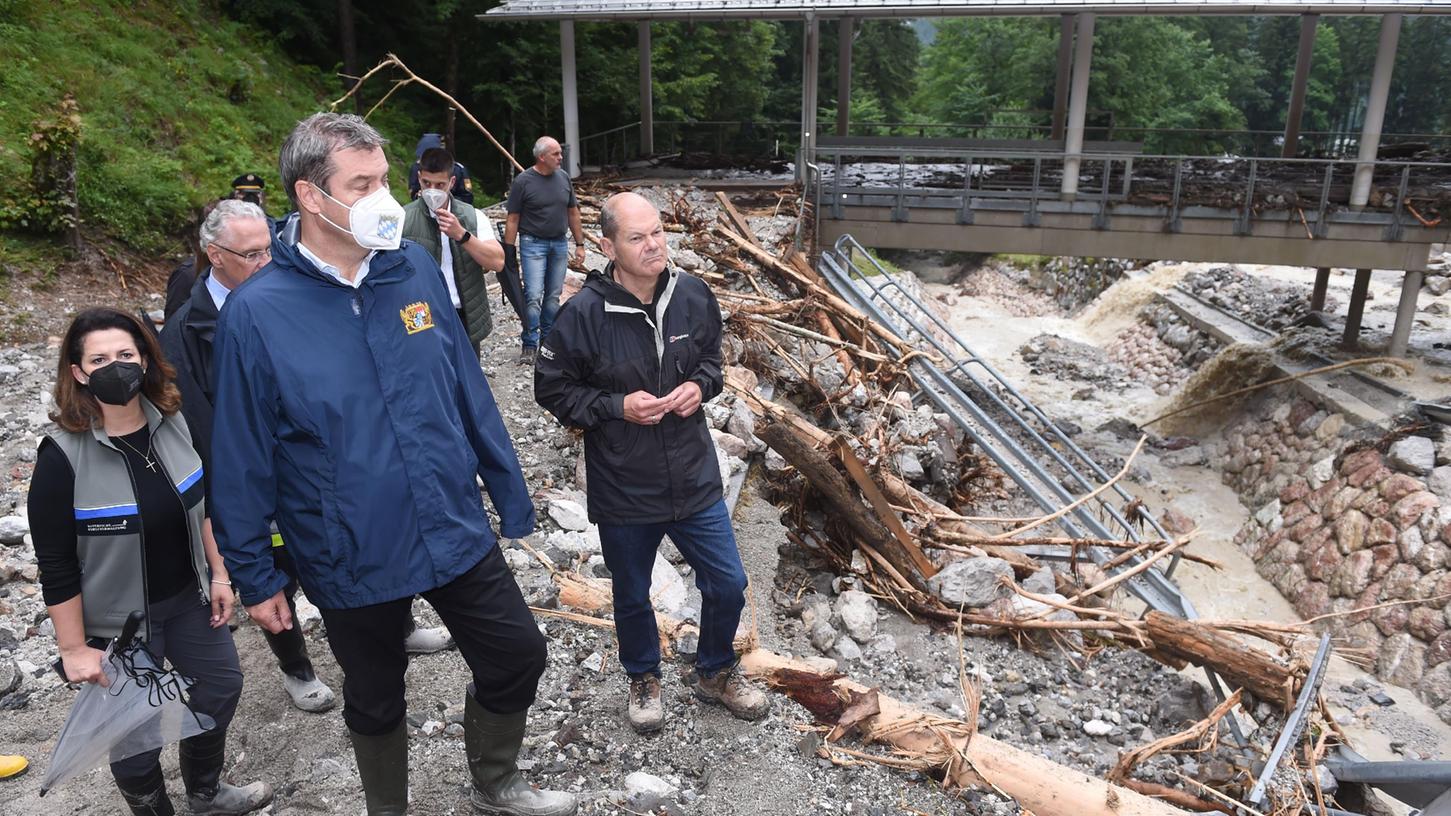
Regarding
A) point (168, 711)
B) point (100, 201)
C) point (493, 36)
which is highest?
point (493, 36)

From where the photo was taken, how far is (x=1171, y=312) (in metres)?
19.8

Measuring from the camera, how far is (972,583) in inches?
227

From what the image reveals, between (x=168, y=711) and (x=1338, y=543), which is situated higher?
(x=168, y=711)

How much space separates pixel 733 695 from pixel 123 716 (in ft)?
6.80

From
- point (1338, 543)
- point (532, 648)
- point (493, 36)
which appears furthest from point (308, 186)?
point (493, 36)

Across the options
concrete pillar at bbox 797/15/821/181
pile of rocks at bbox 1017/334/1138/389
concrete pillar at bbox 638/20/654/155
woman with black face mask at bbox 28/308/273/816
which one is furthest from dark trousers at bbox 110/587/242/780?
pile of rocks at bbox 1017/334/1138/389

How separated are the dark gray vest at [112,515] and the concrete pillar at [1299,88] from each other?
1678cm

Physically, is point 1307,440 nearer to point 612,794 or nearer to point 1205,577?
point 1205,577

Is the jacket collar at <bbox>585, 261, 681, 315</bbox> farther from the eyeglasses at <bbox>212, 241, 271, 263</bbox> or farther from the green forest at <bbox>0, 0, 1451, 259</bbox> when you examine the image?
the green forest at <bbox>0, 0, 1451, 259</bbox>

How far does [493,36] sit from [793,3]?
772 centimetres

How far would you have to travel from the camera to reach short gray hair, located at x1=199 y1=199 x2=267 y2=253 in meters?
3.34

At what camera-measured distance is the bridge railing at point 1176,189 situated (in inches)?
471

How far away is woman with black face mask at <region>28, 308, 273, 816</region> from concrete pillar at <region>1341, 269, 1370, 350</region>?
50.9 feet

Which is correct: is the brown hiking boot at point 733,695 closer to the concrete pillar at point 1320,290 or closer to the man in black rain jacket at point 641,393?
the man in black rain jacket at point 641,393
